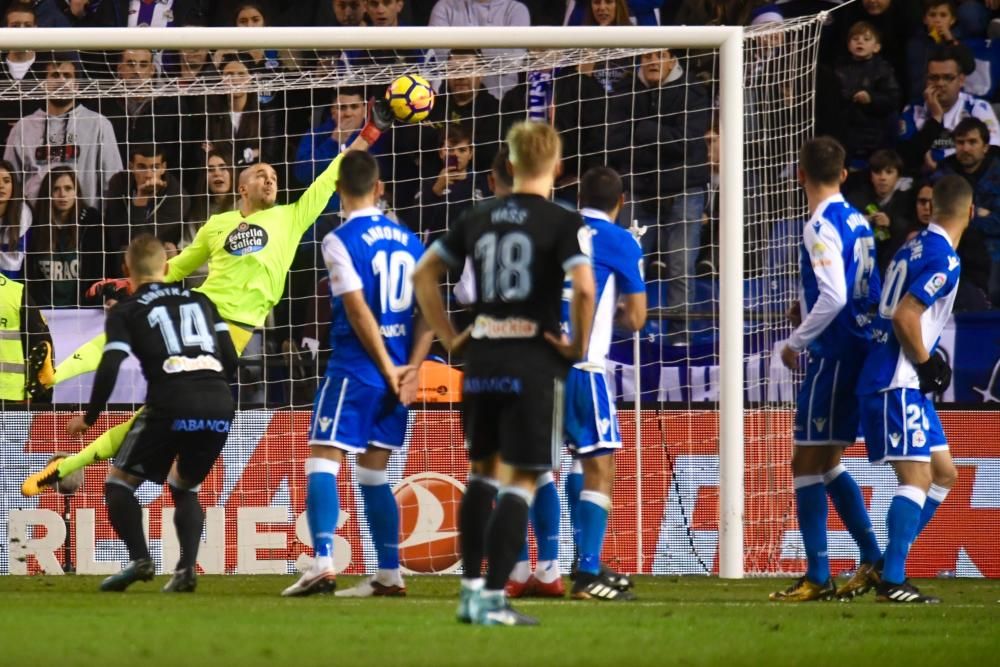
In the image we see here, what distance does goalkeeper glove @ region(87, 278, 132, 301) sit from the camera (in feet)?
33.9

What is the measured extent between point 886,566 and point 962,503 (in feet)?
8.80

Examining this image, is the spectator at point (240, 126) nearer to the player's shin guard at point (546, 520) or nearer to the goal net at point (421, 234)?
the goal net at point (421, 234)

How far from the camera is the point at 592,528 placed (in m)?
7.72

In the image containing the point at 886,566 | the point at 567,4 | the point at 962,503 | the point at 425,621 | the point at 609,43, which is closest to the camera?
the point at 425,621

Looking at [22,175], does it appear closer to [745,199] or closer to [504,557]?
[745,199]

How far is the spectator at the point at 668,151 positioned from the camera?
11266mm

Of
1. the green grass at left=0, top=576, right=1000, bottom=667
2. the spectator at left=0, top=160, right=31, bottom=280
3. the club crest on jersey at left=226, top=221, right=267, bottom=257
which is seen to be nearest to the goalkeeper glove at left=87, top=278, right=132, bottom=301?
the spectator at left=0, top=160, right=31, bottom=280

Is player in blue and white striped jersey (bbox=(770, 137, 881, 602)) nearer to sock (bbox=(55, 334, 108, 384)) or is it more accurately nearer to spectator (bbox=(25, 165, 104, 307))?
sock (bbox=(55, 334, 108, 384))

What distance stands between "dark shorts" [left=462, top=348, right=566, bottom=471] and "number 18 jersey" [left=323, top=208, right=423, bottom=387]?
5.36 ft

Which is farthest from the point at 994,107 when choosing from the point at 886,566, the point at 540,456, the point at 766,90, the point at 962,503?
the point at 540,456

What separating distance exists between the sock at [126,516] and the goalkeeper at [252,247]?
1.41m

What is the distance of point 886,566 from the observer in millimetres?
7852

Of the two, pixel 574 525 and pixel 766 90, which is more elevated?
pixel 766 90

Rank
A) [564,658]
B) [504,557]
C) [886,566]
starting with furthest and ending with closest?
[886,566], [504,557], [564,658]
